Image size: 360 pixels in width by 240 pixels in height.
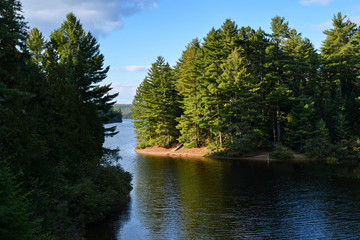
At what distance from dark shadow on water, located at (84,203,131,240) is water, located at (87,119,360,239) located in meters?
0.06

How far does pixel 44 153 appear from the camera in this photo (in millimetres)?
16234

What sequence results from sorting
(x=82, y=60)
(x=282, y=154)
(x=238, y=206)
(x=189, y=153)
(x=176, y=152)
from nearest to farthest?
(x=238, y=206)
(x=82, y=60)
(x=282, y=154)
(x=189, y=153)
(x=176, y=152)

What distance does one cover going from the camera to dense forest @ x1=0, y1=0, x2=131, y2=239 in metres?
12.4

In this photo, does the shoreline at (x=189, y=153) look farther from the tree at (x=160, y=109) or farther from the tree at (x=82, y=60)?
the tree at (x=82, y=60)

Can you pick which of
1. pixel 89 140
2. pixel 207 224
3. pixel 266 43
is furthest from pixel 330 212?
pixel 266 43

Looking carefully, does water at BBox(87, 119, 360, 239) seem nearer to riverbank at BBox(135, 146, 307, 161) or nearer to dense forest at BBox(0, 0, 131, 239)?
dense forest at BBox(0, 0, 131, 239)

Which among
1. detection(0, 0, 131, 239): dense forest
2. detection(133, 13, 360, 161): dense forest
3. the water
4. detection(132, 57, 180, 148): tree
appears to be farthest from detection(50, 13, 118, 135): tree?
detection(132, 57, 180, 148): tree

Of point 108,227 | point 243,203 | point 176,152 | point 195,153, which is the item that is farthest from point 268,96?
point 108,227

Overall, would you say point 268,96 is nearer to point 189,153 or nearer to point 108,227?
point 189,153

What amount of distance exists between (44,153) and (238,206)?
15.3m

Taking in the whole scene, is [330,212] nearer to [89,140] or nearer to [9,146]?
[89,140]

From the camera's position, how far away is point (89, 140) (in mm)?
23750

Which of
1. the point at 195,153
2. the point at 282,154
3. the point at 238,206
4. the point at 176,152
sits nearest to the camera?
the point at 238,206

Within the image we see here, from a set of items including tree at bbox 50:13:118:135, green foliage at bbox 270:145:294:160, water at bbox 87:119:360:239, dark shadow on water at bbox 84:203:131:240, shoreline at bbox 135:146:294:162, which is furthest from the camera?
shoreline at bbox 135:146:294:162
